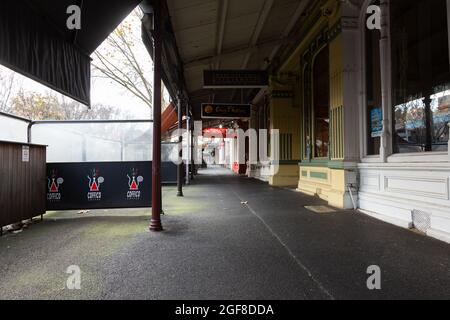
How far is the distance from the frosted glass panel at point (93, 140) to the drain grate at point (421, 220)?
6.91m

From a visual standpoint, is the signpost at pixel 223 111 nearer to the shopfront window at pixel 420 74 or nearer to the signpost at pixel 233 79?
the signpost at pixel 233 79

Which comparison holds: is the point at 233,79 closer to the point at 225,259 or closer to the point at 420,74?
the point at 420,74

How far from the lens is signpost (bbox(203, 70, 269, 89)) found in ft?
30.5

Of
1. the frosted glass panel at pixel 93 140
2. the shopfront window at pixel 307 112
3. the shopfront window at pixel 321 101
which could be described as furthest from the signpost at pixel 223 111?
the shopfront window at pixel 321 101

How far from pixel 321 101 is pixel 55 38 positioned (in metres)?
6.90

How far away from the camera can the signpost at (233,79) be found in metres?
9.30

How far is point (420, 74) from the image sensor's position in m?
6.01

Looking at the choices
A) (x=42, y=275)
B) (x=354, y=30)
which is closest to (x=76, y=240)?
(x=42, y=275)

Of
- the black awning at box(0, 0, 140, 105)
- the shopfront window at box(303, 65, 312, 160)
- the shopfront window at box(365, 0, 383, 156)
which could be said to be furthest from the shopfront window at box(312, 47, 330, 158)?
the black awning at box(0, 0, 140, 105)

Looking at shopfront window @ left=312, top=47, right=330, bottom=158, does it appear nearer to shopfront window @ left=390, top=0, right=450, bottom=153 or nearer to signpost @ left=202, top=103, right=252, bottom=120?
shopfront window @ left=390, top=0, right=450, bottom=153

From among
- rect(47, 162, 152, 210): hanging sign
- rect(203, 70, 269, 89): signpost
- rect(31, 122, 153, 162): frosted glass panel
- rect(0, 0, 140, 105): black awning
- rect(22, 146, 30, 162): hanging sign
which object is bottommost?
rect(47, 162, 152, 210): hanging sign

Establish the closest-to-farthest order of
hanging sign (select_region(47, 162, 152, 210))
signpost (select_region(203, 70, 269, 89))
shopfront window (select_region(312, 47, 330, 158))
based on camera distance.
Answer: hanging sign (select_region(47, 162, 152, 210)) → shopfront window (select_region(312, 47, 330, 158)) → signpost (select_region(203, 70, 269, 89))

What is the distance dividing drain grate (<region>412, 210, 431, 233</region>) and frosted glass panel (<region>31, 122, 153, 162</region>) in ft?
22.7

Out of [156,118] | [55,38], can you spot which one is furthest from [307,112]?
[55,38]
